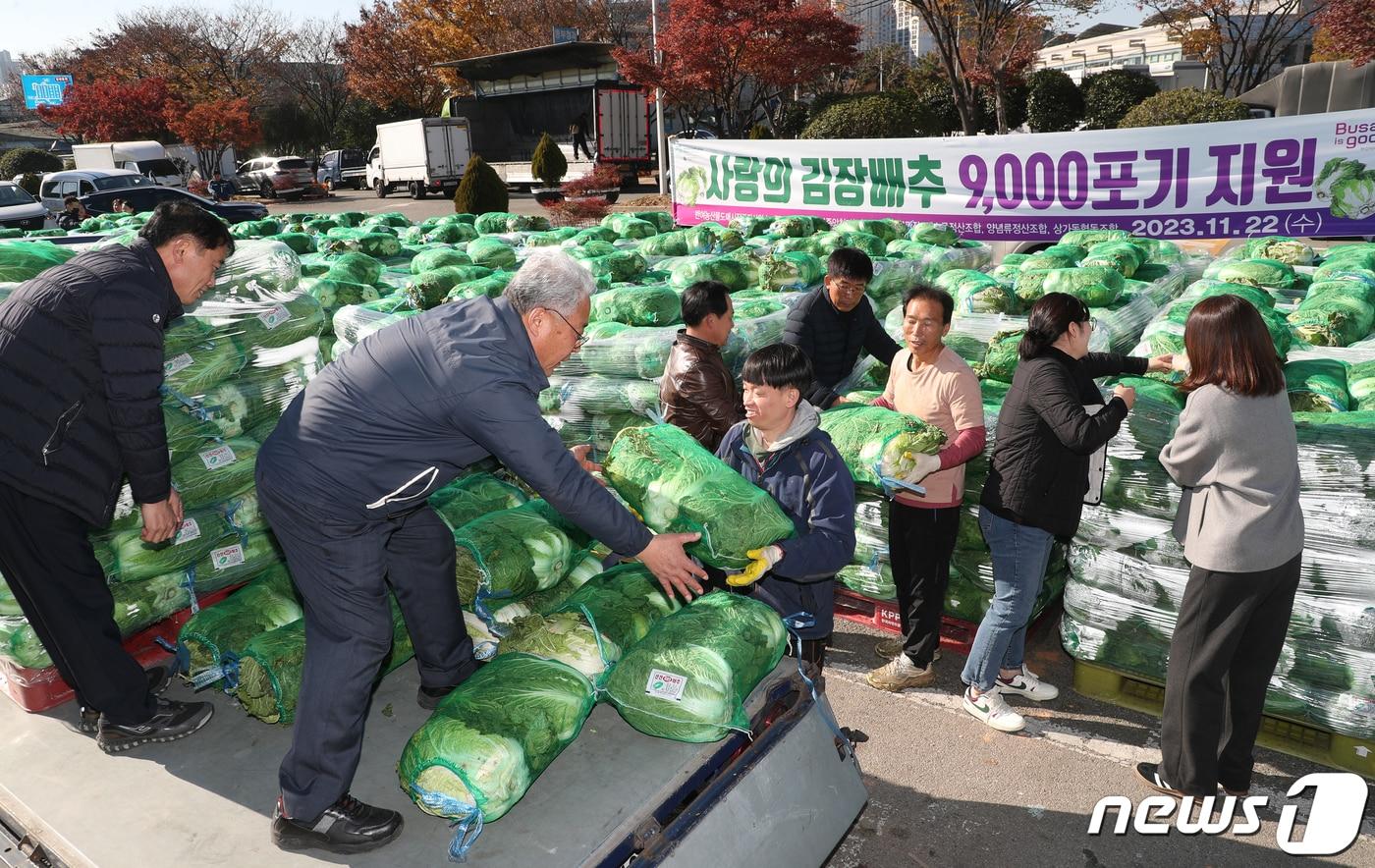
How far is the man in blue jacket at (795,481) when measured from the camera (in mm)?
2869

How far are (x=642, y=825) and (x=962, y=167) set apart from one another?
378 inches

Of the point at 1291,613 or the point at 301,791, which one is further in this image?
the point at 1291,613

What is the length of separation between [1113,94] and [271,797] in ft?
79.0

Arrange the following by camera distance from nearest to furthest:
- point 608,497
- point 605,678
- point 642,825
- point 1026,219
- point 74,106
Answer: point 642,825 → point 608,497 → point 605,678 → point 1026,219 → point 74,106

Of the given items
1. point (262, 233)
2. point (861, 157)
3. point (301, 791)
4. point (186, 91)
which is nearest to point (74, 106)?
point (186, 91)

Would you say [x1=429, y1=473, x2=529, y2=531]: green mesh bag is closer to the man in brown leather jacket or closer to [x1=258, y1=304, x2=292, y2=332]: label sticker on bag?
the man in brown leather jacket

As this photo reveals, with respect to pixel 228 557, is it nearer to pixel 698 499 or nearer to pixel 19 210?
pixel 698 499

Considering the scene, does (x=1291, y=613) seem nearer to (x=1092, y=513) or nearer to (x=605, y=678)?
(x=1092, y=513)

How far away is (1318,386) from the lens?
375 cm

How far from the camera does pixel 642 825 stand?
225cm

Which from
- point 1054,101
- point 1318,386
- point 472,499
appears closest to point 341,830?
point 472,499

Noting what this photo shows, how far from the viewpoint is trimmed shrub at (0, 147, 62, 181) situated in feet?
124

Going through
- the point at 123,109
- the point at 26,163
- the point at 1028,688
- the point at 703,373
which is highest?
the point at 123,109

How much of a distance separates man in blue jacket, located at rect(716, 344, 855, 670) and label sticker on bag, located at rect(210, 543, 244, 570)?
2153mm
